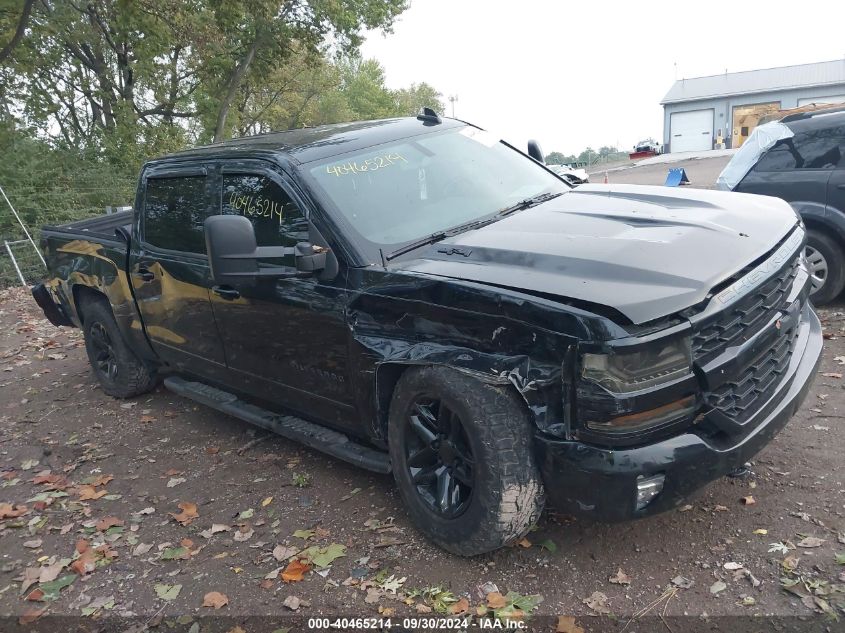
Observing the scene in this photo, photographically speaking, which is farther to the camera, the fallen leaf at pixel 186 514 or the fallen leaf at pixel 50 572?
the fallen leaf at pixel 186 514

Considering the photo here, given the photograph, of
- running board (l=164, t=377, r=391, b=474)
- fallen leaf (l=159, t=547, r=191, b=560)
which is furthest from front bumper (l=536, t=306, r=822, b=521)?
fallen leaf (l=159, t=547, r=191, b=560)

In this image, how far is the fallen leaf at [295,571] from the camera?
3234mm

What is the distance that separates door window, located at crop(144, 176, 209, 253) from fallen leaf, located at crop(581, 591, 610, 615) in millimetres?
3108

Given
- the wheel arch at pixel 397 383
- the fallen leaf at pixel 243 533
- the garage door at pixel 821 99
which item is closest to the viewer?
the wheel arch at pixel 397 383

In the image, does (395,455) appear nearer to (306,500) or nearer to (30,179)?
(306,500)

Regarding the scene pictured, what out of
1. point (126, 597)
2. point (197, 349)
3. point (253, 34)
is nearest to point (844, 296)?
point (197, 349)

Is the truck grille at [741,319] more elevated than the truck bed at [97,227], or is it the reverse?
the truck bed at [97,227]

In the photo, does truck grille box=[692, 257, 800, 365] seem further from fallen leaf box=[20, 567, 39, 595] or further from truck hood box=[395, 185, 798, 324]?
fallen leaf box=[20, 567, 39, 595]

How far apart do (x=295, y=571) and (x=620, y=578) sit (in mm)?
1528

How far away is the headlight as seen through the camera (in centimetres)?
249

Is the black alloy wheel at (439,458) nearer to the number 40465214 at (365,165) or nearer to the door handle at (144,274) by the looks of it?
the number 40465214 at (365,165)

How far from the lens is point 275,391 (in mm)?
4066

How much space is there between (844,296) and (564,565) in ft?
16.1

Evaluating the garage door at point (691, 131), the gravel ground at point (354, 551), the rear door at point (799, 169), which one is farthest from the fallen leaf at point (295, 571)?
the garage door at point (691, 131)
